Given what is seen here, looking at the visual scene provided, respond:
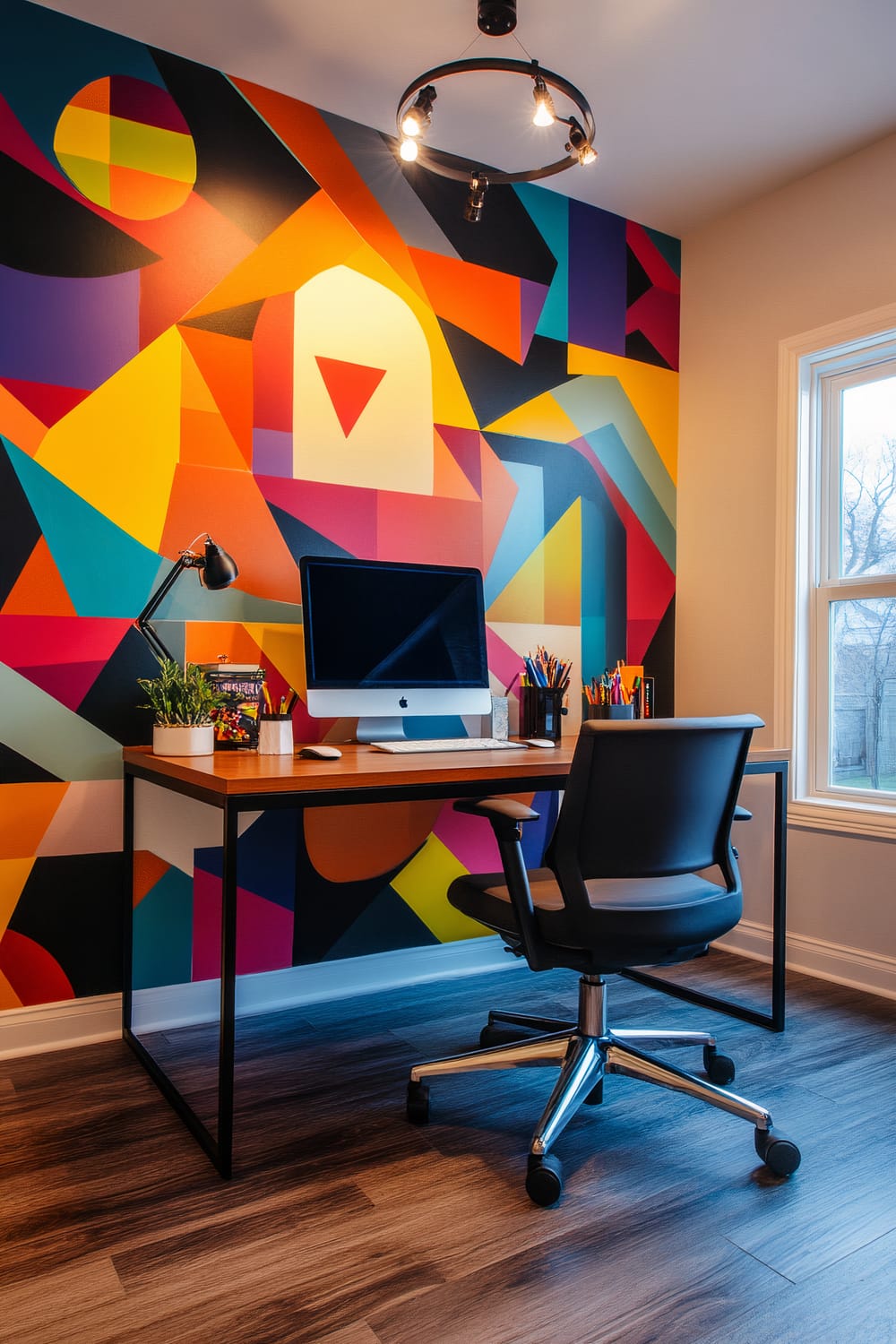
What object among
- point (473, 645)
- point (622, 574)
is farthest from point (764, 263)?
point (473, 645)

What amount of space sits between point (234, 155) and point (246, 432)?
30.7 inches

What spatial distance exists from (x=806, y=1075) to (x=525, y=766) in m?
1.04

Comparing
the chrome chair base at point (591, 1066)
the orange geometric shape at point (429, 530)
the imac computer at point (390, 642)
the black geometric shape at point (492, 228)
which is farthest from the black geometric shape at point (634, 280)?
the chrome chair base at point (591, 1066)

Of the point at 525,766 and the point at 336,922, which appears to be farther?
the point at 336,922

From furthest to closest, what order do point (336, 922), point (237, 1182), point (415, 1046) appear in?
point (336, 922) < point (415, 1046) < point (237, 1182)

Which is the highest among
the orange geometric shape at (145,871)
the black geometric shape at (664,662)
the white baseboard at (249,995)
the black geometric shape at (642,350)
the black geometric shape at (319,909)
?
the black geometric shape at (642,350)

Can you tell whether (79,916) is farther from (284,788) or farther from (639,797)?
(639,797)

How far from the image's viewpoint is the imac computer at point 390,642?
2326mm

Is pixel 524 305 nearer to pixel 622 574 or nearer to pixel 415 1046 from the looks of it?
pixel 622 574

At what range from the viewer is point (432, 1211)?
5.21ft

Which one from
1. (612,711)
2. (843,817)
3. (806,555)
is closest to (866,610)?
(806,555)

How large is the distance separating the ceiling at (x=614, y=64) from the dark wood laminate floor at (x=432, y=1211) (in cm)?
263

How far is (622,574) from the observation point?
335 centimetres

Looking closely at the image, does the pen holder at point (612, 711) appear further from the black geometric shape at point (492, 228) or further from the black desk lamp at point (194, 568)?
the black geometric shape at point (492, 228)
